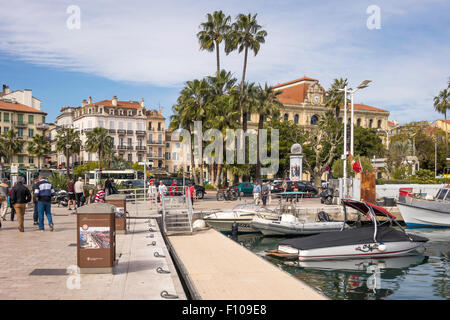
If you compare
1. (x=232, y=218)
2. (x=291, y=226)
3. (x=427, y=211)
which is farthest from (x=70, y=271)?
(x=427, y=211)

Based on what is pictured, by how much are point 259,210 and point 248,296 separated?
16.1 meters

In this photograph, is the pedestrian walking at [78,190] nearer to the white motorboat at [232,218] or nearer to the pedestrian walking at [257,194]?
the white motorboat at [232,218]

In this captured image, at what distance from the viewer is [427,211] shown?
27.3 m

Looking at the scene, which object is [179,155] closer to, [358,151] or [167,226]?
[358,151]

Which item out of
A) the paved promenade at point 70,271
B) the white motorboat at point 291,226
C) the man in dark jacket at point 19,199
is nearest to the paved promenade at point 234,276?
the paved promenade at point 70,271

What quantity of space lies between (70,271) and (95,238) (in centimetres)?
115

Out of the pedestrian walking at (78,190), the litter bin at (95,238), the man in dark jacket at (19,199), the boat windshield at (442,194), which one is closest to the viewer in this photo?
the litter bin at (95,238)

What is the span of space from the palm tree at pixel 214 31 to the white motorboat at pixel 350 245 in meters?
39.6

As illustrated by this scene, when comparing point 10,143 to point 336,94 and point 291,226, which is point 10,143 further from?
point 291,226

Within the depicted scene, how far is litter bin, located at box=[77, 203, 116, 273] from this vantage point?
30.9 feet

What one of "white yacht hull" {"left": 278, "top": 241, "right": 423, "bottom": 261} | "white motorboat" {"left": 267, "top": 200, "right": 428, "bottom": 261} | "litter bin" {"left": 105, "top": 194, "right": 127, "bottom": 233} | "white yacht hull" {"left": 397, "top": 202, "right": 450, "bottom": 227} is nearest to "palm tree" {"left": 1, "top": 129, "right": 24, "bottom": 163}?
"white yacht hull" {"left": 397, "top": 202, "right": 450, "bottom": 227}

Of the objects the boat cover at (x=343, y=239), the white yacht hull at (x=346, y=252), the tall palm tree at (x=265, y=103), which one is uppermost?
the tall palm tree at (x=265, y=103)

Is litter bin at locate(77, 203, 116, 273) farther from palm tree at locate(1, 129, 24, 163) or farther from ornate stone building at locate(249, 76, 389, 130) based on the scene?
palm tree at locate(1, 129, 24, 163)

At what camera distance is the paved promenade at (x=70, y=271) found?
26.7ft
